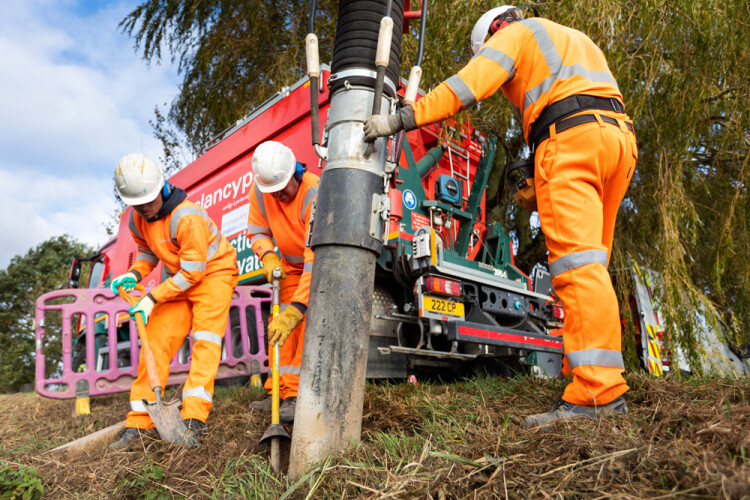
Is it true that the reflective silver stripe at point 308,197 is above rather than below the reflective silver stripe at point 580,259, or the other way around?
above

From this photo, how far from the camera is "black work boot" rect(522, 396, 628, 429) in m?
1.92

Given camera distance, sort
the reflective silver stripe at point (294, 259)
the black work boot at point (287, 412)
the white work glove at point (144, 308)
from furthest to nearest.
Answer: the reflective silver stripe at point (294, 259) → the white work glove at point (144, 308) → the black work boot at point (287, 412)

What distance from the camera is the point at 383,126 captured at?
2.16 metres

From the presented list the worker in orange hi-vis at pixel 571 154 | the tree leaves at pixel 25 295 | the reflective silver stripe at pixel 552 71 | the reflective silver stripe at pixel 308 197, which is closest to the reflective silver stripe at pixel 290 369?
the reflective silver stripe at pixel 308 197

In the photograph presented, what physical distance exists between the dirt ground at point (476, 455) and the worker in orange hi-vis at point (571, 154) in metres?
0.23

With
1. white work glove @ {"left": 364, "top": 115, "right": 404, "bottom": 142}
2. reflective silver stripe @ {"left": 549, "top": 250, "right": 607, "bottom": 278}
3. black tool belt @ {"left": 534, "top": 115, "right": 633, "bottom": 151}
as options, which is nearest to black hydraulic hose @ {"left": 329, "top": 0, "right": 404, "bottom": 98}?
white work glove @ {"left": 364, "top": 115, "right": 404, "bottom": 142}

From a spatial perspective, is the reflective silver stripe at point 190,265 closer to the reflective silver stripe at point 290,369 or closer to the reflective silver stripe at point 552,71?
the reflective silver stripe at point 290,369

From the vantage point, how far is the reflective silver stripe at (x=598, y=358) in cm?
197

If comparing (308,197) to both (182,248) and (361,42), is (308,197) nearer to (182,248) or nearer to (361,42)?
(182,248)

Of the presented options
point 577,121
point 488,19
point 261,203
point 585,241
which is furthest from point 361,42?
point 261,203

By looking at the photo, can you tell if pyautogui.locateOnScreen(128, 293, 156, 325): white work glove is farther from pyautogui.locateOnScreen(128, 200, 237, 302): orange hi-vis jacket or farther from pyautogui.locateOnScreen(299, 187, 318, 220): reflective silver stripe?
pyautogui.locateOnScreen(299, 187, 318, 220): reflective silver stripe

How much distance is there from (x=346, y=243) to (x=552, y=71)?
1.22 meters

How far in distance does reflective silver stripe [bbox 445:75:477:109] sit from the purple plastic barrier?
9.86ft

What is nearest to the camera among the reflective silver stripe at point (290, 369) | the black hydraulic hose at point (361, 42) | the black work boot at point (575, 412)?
the black work boot at point (575, 412)
